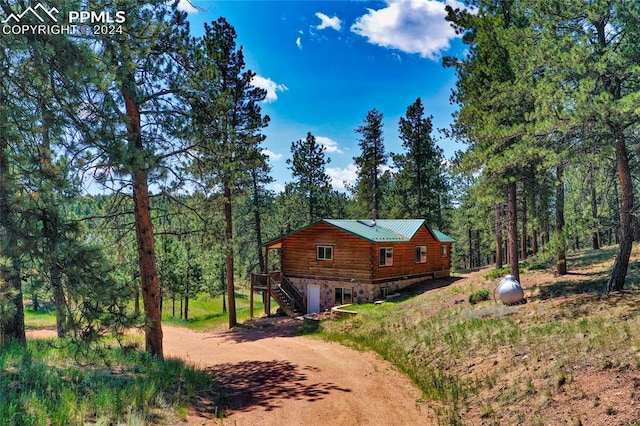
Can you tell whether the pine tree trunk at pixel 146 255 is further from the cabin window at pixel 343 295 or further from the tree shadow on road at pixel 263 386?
the cabin window at pixel 343 295

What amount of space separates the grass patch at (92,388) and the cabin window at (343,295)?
17.7m

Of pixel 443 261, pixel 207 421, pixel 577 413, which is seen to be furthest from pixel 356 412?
pixel 443 261

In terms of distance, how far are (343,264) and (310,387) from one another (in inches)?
698

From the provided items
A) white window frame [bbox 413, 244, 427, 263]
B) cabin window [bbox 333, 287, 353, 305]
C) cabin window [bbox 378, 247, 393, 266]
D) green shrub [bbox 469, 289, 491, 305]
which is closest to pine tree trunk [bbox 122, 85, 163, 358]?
green shrub [bbox 469, 289, 491, 305]

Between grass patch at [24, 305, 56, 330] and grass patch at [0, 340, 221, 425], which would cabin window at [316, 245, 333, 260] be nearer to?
grass patch at [24, 305, 56, 330]

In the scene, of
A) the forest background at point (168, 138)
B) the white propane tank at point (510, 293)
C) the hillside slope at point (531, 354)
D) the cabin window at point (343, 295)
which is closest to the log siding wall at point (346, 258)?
the cabin window at point (343, 295)

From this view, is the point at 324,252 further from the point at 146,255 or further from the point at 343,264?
the point at 146,255

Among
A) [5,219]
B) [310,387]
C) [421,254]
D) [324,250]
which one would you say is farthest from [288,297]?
[5,219]

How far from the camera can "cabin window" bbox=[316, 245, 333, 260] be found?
27.5 m

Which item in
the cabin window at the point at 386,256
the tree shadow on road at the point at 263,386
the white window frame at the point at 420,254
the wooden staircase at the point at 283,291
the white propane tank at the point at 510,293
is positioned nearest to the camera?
the tree shadow on road at the point at 263,386

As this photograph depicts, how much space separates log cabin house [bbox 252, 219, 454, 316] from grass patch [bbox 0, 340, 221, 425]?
17.6m

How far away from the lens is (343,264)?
88.1 ft

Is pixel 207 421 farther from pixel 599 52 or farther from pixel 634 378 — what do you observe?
pixel 599 52

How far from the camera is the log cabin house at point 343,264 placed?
26.2 metres
